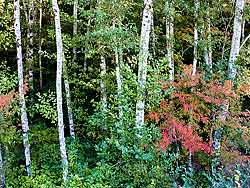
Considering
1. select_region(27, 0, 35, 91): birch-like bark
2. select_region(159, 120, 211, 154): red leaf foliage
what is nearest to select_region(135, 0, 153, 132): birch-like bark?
select_region(159, 120, 211, 154): red leaf foliage

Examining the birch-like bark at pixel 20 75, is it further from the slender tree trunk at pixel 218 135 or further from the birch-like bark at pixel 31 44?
the slender tree trunk at pixel 218 135

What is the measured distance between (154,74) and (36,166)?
154 inches

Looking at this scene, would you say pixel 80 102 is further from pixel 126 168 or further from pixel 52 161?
pixel 126 168

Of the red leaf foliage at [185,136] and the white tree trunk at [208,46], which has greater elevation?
the white tree trunk at [208,46]

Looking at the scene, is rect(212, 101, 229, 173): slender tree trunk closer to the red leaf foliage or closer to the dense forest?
the dense forest

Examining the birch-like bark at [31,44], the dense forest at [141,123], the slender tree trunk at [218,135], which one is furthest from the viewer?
the birch-like bark at [31,44]

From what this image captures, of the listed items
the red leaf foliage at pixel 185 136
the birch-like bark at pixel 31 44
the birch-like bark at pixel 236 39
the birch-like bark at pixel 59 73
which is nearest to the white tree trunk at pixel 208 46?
the birch-like bark at pixel 236 39

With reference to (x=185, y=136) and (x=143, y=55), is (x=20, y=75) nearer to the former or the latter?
(x=143, y=55)

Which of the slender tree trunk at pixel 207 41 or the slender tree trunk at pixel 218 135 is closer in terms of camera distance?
the slender tree trunk at pixel 218 135

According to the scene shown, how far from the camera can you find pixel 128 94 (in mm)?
9773

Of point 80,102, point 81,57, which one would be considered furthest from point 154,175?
point 81,57

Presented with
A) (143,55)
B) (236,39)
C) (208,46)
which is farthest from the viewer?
(208,46)

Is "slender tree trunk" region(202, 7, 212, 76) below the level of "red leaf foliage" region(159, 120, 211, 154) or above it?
above

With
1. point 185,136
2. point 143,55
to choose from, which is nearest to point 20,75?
point 143,55
